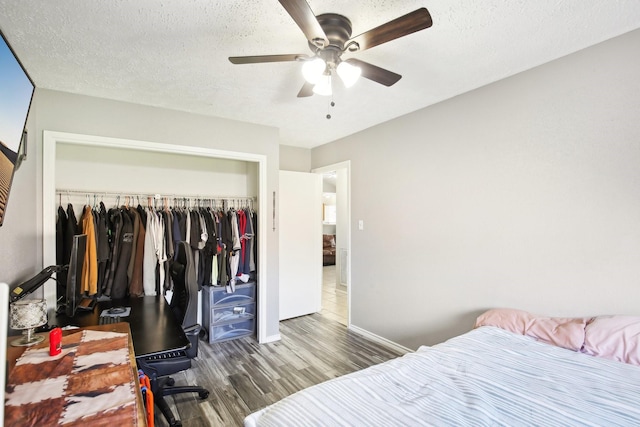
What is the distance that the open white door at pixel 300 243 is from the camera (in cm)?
420

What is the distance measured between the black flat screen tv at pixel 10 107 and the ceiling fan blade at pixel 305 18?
3.33 feet

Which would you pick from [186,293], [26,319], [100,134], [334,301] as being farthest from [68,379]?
[334,301]

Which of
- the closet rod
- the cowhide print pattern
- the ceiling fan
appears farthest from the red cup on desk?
the closet rod

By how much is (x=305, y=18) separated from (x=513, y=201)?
2015 millimetres

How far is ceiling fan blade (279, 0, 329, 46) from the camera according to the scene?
1.21 meters

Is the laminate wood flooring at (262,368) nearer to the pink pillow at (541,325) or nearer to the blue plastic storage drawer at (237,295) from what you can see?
the blue plastic storage drawer at (237,295)

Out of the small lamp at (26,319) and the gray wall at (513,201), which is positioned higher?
the gray wall at (513,201)

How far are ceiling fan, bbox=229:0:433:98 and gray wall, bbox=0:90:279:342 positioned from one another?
5.55ft

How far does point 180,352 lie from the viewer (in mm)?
2102

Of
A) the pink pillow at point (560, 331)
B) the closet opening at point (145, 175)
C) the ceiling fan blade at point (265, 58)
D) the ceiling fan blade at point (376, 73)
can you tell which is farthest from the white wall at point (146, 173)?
the pink pillow at point (560, 331)

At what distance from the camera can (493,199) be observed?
8.00 feet

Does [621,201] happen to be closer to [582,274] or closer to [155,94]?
[582,274]

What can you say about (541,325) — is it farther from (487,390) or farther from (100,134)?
(100,134)

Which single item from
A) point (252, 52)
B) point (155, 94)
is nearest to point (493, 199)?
point (252, 52)
